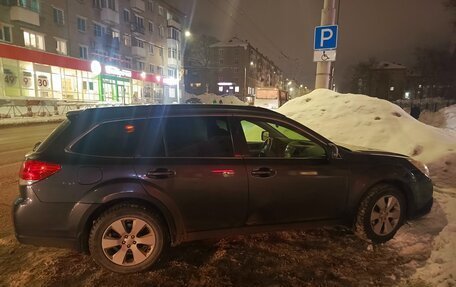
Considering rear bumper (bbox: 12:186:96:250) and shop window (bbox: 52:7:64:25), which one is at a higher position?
shop window (bbox: 52:7:64:25)

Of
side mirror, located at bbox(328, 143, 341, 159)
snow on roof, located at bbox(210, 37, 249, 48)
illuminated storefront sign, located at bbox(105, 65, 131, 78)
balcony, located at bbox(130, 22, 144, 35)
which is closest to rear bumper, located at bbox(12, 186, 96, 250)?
side mirror, located at bbox(328, 143, 341, 159)

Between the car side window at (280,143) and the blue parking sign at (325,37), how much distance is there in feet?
19.2

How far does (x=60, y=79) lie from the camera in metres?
30.5

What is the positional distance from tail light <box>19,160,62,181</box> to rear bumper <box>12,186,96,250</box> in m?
0.12

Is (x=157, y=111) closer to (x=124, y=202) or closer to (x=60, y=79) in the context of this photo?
(x=124, y=202)

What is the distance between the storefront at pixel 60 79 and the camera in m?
25.5

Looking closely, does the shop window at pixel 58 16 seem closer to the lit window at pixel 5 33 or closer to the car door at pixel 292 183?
the lit window at pixel 5 33

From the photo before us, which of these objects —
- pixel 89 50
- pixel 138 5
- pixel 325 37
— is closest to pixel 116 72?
pixel 89 50

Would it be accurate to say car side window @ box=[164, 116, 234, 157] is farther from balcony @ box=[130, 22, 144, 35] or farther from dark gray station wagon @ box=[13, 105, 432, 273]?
balcony @ box=[130, 22, 144, 35]

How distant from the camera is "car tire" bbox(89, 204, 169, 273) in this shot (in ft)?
10.7

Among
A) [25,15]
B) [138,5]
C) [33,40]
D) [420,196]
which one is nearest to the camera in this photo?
A: [420,196]

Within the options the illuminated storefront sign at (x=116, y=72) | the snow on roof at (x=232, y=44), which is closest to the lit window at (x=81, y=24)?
the illuminated storefront sign at (x=116, y=72)

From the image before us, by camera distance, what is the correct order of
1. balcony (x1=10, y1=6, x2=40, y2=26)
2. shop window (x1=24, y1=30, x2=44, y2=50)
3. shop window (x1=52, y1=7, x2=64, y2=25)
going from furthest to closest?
shop window (x1=52, y1=7, x2=64, y2=25) < shop window (x1=24, y1=30, x2=44, y2=50) < balcony (x1=10, y1=6, x2=40, y2=26)

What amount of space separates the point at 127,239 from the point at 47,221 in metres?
0.76
